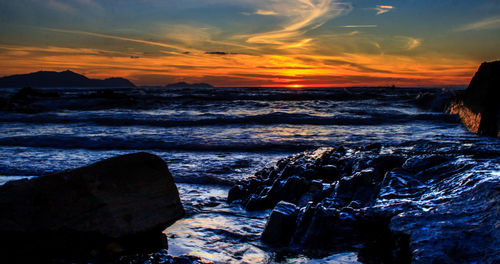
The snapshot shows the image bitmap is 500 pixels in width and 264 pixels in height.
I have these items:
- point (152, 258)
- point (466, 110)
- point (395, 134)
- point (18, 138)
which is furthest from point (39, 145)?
point (466, 110)

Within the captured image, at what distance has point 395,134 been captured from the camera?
333 inches

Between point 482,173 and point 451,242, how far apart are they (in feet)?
2.94

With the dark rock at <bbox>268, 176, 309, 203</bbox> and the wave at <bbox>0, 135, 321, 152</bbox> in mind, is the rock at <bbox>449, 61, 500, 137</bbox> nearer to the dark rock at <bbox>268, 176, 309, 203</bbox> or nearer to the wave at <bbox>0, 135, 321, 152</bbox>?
the wave at <bbox>0, 135, 321, 152</bbox>

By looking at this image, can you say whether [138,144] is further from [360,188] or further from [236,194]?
[360,188]

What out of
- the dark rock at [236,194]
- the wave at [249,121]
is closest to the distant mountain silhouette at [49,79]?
the wave at [249,121]

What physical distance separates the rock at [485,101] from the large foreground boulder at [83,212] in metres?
6.99

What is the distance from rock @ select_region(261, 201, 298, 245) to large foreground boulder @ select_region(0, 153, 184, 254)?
32.9 inches

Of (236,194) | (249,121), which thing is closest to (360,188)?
(236,194)

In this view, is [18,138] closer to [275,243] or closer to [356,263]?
[275,243]

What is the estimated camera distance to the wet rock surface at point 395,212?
1.54m

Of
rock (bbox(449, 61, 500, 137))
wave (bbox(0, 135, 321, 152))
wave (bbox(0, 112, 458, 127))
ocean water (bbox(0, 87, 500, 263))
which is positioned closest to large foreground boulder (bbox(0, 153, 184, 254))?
ocean water (bbox(0, 87, 500, 263))

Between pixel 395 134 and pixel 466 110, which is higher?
pixel 466 110

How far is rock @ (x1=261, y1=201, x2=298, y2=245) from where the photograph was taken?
7.66ft

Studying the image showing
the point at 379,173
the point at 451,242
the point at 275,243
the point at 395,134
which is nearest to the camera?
the point at 451,242
